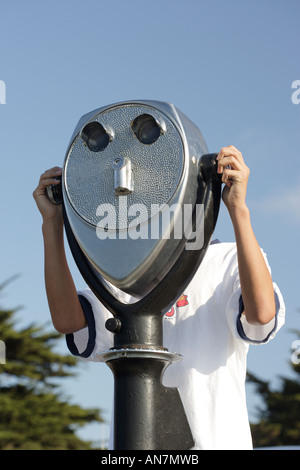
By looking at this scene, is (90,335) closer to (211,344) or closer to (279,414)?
(211,344)

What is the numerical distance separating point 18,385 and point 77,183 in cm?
1434

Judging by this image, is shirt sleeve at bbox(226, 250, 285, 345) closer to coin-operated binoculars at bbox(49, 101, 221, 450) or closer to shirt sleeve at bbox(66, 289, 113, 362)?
coin-operated binoculars at bbox(49, 101, 221, 450)

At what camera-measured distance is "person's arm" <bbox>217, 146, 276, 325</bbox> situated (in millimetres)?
1323

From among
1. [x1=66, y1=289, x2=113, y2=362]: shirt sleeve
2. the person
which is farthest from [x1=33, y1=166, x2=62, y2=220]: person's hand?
[x1=66, y1=289, x2=113, y2=362]: shirt sleeve

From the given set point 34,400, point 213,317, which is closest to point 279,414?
point 34,400

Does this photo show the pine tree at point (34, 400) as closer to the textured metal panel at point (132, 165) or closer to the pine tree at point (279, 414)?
the pine tree at point (279, 414)

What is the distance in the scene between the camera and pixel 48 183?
4.94ft

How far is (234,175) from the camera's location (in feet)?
4.32

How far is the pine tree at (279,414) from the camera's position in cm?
1513

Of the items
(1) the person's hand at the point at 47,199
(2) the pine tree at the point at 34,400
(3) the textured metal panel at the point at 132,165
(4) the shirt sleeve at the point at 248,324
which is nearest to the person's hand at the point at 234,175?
(3) the textured metal panel at the point at 132,165

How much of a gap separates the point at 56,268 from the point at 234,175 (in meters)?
0.53

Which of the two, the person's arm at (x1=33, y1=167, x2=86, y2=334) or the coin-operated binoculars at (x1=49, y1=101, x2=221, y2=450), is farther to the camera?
the person's arm at (x1=33, y1=167, x2=86, y2=334)

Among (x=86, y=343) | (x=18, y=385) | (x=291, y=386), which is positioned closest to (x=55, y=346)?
(x=18, y=385)

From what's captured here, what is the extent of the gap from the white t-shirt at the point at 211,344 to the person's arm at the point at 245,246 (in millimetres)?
63
